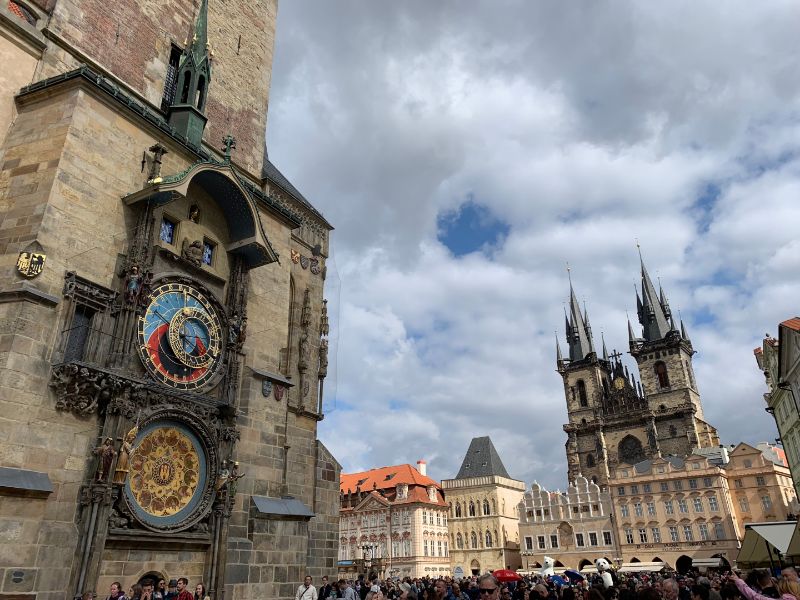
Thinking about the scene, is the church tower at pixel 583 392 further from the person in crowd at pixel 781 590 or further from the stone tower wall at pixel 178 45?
the person in crowd at pixel 781 590

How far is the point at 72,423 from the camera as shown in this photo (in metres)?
9.45

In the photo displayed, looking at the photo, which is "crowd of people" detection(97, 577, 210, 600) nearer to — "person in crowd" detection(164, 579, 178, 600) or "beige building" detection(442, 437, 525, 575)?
"person in crowd" detection(164, 579, 178, 600)

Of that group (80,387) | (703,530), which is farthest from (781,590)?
(703,530)

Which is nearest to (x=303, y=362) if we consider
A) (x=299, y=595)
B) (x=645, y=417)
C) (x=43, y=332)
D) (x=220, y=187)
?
(x=220, y=187)

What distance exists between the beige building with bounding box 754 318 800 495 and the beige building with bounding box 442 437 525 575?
34649 mm

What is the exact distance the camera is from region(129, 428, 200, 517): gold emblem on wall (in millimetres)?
10234

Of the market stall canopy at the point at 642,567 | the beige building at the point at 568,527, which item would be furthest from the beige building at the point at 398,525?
the market stall canopy at the point at 642,567

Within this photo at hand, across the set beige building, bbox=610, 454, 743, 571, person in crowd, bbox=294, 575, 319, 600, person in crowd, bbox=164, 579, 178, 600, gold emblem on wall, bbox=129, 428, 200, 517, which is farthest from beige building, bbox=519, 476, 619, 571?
person in crowd, bbox=164, 579, 178, 600

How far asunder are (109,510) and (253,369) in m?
4.51

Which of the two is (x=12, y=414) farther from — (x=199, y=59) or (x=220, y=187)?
(x=199, y=59)

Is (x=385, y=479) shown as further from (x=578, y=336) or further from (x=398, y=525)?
(x=578, y=336)

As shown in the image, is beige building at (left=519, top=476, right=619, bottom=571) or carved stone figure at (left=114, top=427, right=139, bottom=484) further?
beige building at (left=519, top=476, right=619, bottom=571)

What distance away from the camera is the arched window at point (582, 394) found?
79.2 metres

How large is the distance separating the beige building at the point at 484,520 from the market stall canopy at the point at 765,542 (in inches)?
1812
